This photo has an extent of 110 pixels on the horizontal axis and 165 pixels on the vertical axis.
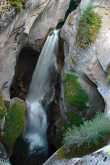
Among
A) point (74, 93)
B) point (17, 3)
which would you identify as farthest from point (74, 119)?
point (17, 3)

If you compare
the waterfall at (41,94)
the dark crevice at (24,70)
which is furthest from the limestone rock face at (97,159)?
the dark crevice at (24,70)

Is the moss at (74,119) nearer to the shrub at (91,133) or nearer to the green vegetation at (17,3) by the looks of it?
the shrub at (91,133)

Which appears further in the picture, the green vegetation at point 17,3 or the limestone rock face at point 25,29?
the limestone rock face at point 25,29

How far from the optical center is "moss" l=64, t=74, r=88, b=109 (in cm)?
1174

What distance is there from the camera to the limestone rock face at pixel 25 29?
11539 mm

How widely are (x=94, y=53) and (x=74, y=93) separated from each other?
41.1 inches

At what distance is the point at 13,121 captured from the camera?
1137 cm

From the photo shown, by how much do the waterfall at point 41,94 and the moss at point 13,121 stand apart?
52.6 inches

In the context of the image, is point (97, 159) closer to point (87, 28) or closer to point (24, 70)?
point (87, 28)

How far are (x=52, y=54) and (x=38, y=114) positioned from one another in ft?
5.31

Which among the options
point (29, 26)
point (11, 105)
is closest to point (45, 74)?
point (29, 26)

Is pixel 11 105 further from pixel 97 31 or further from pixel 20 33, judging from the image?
pixel 97 31

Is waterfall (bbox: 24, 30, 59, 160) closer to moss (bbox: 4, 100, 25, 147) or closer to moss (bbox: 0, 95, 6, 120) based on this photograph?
moss (bbox: 4, 100, 25, 147)

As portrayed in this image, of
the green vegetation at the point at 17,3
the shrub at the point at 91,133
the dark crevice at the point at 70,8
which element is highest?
the green vegetation at the point at 17,3
